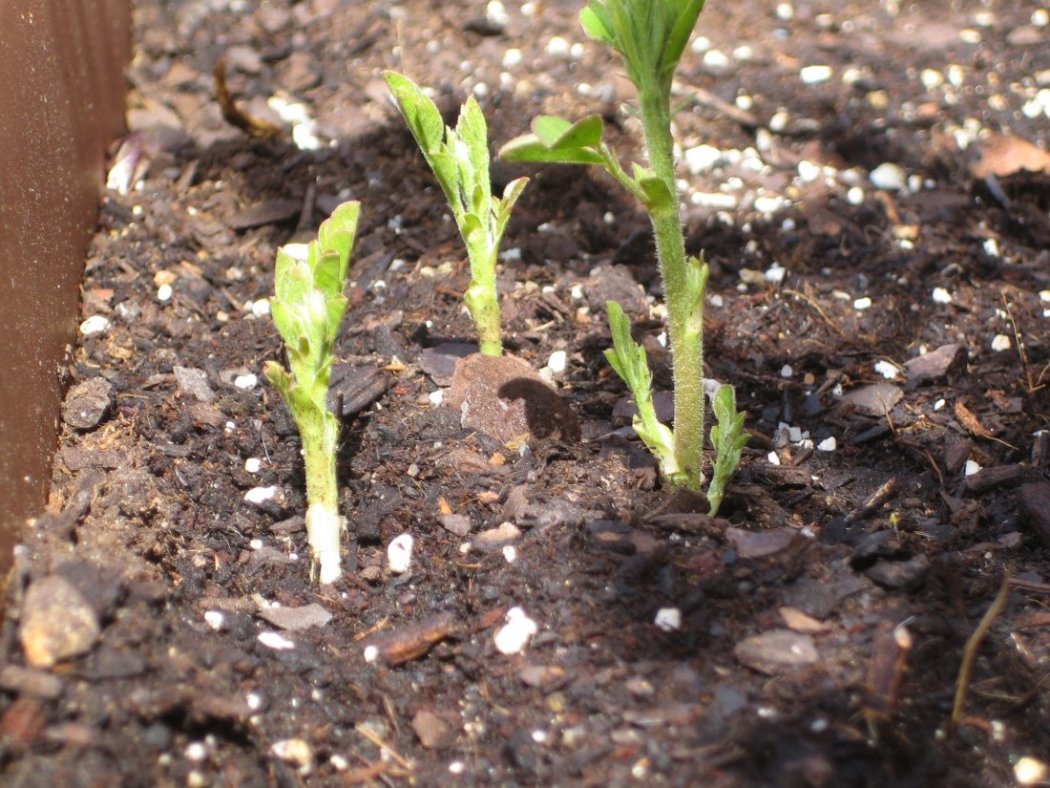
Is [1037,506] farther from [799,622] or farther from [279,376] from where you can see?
[279,376]

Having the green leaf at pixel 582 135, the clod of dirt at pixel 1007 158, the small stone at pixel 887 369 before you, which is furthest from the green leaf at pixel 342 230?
the clod of dirt at pixel 1007 158

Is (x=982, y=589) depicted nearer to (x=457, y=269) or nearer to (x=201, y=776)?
(x=201, y=776)

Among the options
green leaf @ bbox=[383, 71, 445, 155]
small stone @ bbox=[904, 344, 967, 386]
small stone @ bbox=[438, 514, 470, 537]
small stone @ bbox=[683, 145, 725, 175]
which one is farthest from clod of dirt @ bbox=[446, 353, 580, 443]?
small stone @ bbox=[683, 145, 725, 175]

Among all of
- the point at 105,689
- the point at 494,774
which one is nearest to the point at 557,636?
the point at 494,774

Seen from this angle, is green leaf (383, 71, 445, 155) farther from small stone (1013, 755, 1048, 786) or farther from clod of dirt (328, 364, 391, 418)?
small stone (1013, 755, 1048, 786)

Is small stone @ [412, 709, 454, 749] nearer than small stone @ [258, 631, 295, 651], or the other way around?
small stone @ [412, 709, 454, 749]

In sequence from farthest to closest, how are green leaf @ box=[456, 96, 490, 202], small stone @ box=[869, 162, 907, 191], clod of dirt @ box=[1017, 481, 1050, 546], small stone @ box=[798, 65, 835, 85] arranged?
1. small stone @ box=[798, 65, 835, 85]
2. small stone @ box=[869, 162, 907, 191]
3. green leaf @ box=[456, 96, 490, 202]
4. clod of dirt @ box=[1017, 481, 1050, 546]

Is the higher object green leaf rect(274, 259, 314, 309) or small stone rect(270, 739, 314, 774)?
green leaf rect(274, 259, 314, 309)

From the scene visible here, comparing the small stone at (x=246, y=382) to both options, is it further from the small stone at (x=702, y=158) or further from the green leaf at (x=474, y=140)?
the small stone at (x=702, y=158)

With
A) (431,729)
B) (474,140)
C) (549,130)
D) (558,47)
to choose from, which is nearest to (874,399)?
(474,140)
